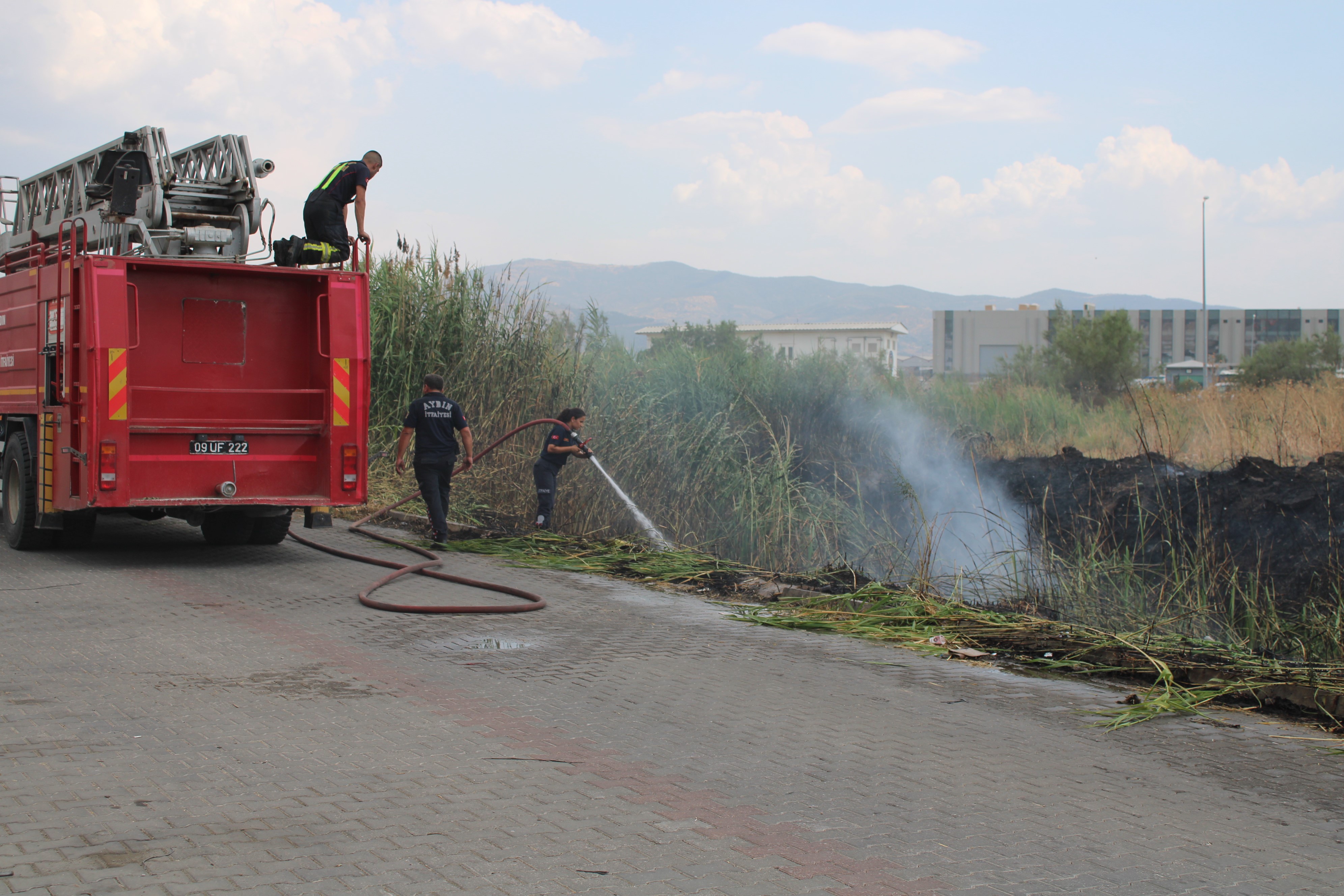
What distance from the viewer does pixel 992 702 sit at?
6.31 metres

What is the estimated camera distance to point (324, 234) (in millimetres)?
11016

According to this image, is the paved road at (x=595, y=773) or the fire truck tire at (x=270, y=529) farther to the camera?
the fire truck tire at (x=270, y=529)

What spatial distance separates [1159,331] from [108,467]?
402 ft

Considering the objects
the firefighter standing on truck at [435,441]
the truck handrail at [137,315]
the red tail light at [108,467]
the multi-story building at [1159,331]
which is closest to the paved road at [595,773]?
the red tail light at [108,467]

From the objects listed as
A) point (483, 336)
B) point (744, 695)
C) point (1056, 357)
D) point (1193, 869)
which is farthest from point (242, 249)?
point (1056, 357)

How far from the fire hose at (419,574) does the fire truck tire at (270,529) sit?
254 mm

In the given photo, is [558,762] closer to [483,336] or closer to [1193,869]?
[1193,869]

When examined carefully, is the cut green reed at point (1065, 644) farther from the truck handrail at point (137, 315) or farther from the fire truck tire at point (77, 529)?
the fire truck tire at point (77, 529)

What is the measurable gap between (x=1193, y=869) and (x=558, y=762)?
2525mm

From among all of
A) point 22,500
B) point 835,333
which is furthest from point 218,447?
point 835,333

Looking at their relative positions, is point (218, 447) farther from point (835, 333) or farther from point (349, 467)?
point (835, 333)

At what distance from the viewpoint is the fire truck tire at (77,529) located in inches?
416

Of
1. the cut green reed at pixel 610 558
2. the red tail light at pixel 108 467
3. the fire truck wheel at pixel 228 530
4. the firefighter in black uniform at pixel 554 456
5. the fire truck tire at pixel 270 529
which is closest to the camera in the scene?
the red tail light at pixel 108 467

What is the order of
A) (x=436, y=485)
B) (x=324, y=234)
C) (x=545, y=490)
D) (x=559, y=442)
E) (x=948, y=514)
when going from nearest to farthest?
(x=324, y=234) < (x=948, y=514) < (x=436, y=485) < (x=559, y=442) < (x=545, y=490)
